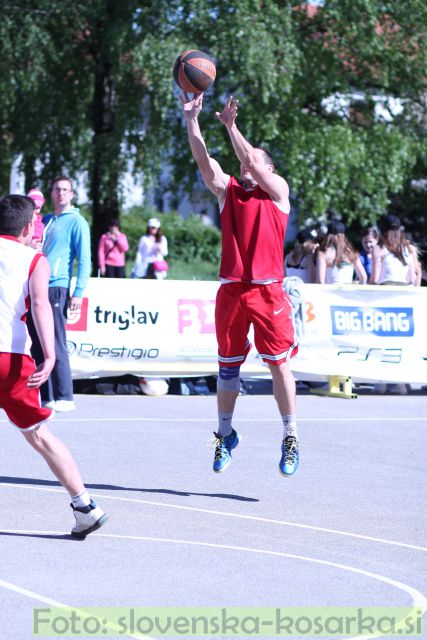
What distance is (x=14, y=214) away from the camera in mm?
6621

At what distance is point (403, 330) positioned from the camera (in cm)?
1566

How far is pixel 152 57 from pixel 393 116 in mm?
7459

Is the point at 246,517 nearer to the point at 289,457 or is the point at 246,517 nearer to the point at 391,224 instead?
the point at 289,457

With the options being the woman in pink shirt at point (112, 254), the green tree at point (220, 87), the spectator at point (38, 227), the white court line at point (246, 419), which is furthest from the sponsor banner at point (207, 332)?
the green tree at point (220, 87)

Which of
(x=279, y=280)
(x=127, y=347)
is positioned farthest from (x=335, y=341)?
(x=279, y=280)

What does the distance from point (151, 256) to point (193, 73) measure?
1494cm

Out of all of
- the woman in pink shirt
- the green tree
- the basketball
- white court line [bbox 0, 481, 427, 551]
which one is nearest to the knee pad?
white court line [bbox 0, 481, 427, 551]

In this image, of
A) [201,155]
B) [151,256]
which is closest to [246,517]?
[201,155]

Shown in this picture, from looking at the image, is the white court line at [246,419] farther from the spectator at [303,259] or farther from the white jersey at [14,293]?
the white jersey at [14,293]

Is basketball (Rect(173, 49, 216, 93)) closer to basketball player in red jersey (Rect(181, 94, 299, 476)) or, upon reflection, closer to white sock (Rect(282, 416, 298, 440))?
basketball player in red jersey (Rect(181, 94, 299, 476))

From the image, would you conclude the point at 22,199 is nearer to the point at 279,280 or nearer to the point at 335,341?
the point at 279,280

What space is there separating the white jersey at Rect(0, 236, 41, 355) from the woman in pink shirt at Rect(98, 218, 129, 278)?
51.8ft

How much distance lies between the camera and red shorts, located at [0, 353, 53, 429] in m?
6.42

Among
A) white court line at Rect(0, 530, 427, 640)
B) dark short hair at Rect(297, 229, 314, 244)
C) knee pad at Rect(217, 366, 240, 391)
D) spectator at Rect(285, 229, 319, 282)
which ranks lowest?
white court line at Rect(0, 530, 427, 640)
